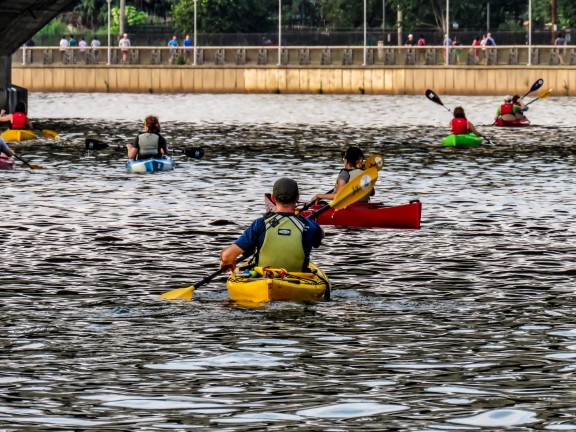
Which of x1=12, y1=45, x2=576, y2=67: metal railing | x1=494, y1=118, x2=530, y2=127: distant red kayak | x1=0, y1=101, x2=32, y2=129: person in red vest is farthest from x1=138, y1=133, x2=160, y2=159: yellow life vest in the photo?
x1=12, y1=45, x2=576, y2=67: metal railing

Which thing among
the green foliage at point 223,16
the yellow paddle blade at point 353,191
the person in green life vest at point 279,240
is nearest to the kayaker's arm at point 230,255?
Result: the person in green life vest at point 279,240

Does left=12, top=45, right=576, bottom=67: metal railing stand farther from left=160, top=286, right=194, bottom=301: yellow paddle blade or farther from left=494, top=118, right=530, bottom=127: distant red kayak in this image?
left=160, top=286, right=194, bottom=301: yellow paddle blade

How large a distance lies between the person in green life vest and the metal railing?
2632 inches

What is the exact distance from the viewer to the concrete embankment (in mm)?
82312

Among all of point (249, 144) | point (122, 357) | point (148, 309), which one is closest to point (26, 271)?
point (148, 309)

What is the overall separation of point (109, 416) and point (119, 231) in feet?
41.5

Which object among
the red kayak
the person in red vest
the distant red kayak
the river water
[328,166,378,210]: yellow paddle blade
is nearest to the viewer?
the river water

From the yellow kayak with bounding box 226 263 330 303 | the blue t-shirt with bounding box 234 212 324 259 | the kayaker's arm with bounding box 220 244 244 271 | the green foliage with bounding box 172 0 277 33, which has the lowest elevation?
the yellow kayak with bounding box 226 263 330 303

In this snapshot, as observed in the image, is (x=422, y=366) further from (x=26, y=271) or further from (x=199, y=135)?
(x=199, y=135)

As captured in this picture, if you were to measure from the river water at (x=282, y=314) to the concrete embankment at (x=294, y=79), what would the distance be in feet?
151

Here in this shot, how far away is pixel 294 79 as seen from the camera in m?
89.1

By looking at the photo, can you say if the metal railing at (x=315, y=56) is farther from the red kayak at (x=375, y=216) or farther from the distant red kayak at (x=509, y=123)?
the red kayak at (x=375, y=216)

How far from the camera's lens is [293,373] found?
12984 millimetres

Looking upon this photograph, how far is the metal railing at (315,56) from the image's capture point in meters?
82.8
